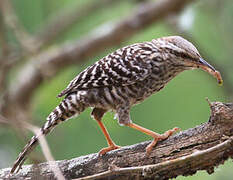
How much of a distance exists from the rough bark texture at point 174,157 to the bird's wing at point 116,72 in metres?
0.73

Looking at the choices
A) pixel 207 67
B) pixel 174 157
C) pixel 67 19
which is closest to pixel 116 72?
pixel 207 67

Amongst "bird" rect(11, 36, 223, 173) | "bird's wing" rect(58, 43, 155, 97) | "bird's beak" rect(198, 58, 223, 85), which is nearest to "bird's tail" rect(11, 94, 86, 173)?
"bird" rect(11, 36, 223, 173)

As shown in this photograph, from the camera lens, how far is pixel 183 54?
4.62 metres

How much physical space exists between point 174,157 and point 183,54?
107 cm

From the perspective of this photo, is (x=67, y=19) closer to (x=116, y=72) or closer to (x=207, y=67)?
(x=116, y=72)

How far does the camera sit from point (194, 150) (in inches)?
155

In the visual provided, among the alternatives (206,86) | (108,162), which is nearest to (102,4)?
(206,86)

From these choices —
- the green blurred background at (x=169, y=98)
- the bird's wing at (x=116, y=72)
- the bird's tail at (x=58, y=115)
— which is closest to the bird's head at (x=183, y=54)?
the bird's wing at (x=116, y=72)

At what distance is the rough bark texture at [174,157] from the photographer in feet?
12.1

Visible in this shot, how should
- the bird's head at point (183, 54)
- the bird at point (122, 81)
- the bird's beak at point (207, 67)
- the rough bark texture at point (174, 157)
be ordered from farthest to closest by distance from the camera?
1. the bird at point (122, 81)
2. the bird's head at point (183, 54)
3. the bird's beak at point (207, 67)
4. the rough bark texture at point (174, 157)

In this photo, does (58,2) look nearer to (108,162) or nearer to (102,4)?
(102,4)

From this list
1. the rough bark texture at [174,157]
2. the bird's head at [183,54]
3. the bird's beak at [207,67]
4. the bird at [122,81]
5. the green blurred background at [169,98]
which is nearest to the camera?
the rough bark texture at [174,157]

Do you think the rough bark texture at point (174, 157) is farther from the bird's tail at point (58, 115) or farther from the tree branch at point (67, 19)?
the tree branch at point (67, 19)

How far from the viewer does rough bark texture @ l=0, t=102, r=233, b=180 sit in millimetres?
3697
